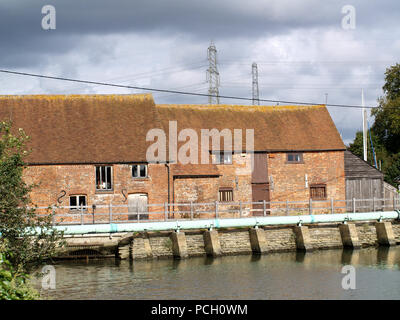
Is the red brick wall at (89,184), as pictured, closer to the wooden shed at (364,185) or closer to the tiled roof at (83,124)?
the tiled roof at (83,124)

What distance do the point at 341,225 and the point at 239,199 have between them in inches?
330

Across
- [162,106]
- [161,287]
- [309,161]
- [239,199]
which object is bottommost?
[161,287]

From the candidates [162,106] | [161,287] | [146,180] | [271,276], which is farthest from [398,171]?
[161,287]

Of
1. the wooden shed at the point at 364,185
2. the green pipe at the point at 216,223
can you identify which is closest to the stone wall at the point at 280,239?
the green pipe at the point at 216,223

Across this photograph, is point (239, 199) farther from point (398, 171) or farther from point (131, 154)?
point (398, 171)

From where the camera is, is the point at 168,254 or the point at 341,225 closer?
the point at 168,254

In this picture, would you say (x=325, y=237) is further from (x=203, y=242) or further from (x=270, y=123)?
(x=270, y=123)

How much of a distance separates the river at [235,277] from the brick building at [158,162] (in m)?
6.23

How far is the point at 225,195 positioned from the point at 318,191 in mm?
7096

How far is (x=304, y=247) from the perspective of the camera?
3047 centimetres

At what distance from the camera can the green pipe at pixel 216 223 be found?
27.8 meters

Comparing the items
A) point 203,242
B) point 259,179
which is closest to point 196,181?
point 259,179

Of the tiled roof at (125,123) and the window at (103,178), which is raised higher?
the tiled roof at (125,123)

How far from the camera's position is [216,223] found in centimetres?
2959
